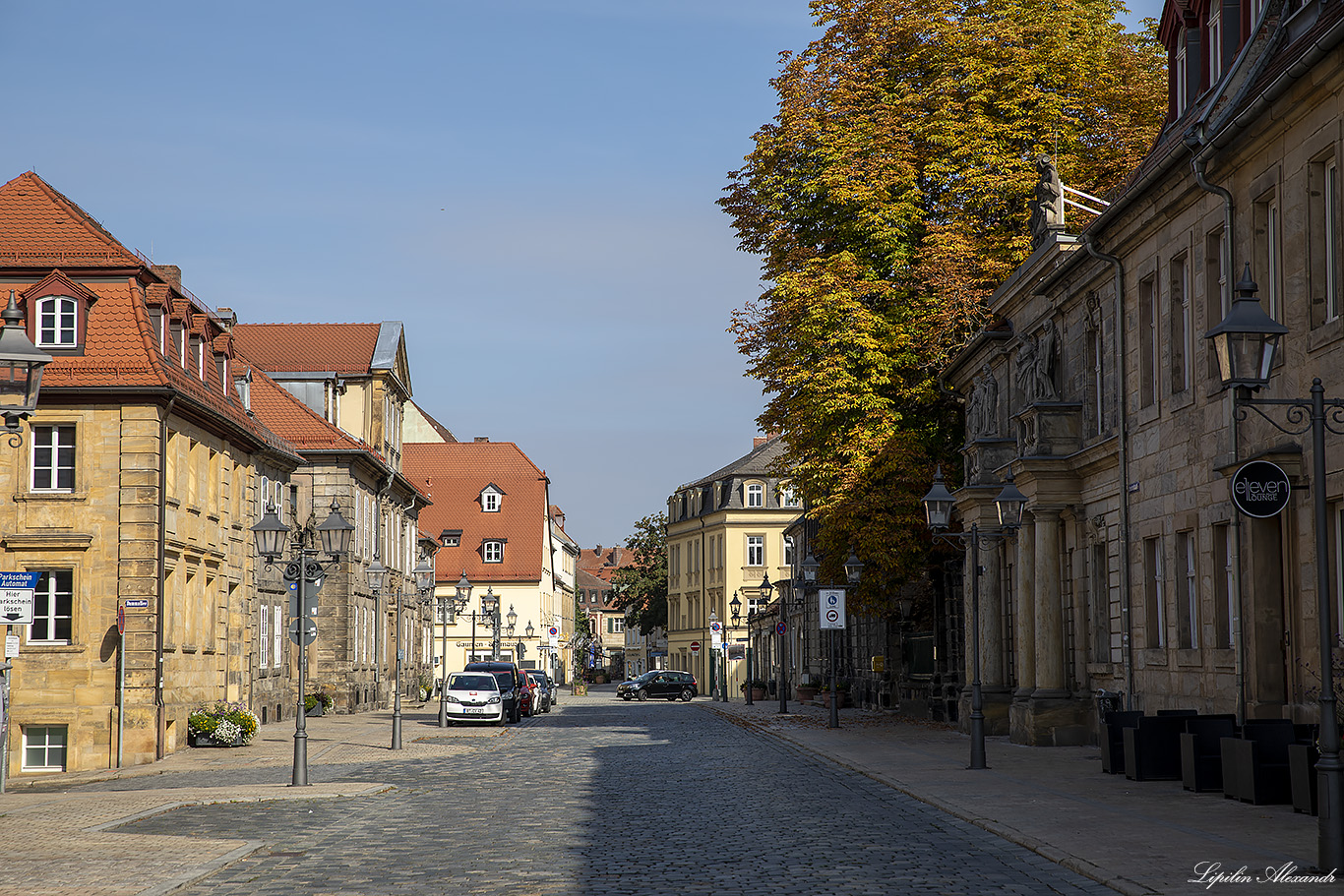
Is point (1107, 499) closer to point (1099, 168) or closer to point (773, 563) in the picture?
point (1099, 168)

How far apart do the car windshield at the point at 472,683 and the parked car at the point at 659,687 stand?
1294 inches

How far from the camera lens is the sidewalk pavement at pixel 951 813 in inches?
466

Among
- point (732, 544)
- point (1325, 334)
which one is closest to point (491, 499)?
point (732, 544)

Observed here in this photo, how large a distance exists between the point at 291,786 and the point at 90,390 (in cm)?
1073

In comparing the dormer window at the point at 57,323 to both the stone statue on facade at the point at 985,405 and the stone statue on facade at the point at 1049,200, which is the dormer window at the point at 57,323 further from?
the stone statue on facade at the point at 1049,200

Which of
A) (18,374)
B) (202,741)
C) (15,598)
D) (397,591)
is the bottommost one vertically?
(202,741)

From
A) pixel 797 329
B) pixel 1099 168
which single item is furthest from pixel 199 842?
pixel 1099 168

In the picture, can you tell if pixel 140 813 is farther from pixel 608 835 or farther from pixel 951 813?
pixel 951 813

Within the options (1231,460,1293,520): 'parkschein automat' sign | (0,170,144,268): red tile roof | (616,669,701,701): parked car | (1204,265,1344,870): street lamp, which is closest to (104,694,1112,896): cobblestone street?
(1204,265,1344,870): street lamp

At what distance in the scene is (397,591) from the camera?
5928cm

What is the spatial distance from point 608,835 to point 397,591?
45.3m

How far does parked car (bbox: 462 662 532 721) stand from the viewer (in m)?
45.2

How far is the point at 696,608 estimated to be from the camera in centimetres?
10275

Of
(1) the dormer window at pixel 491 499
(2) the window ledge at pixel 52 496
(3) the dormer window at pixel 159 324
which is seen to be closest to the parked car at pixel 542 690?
(3) the dormer window at pixel 159 324
